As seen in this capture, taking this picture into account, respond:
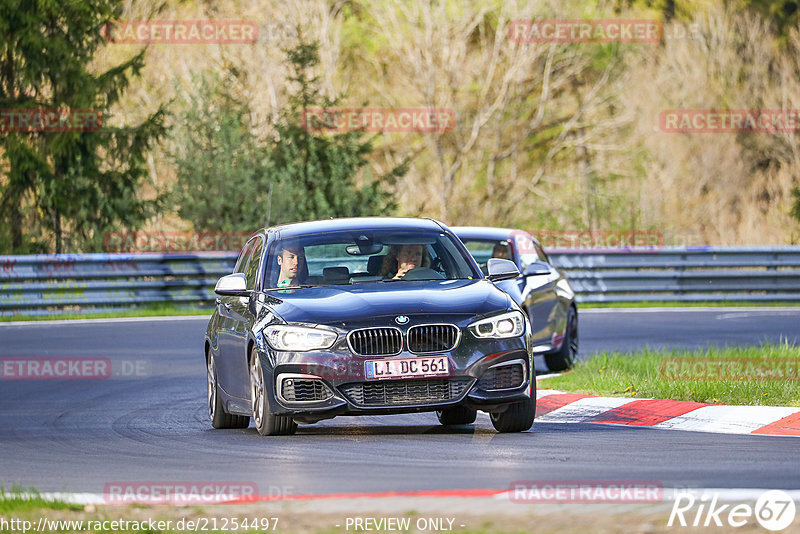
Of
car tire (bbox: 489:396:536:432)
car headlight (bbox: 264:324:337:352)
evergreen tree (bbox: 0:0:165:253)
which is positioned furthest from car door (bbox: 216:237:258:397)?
evergreen tree (bbox: 0:0:165:253)

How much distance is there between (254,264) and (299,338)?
1869 mm

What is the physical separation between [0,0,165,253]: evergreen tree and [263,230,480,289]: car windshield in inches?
858

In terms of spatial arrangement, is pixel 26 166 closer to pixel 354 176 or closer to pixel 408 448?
pixel 354 176

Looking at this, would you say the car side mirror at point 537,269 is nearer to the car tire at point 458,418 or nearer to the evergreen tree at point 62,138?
the car tire at point 458,418

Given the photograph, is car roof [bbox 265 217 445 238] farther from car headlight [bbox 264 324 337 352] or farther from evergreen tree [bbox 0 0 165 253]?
evergreen tree [bbox 0 0 165 253]

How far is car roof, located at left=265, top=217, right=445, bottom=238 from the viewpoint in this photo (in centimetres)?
1179

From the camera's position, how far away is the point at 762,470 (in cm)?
836

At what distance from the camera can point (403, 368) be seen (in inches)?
398

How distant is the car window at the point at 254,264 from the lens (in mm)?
11812

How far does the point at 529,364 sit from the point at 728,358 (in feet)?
15.0
